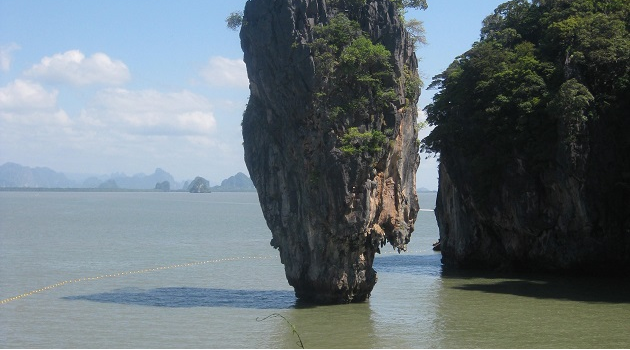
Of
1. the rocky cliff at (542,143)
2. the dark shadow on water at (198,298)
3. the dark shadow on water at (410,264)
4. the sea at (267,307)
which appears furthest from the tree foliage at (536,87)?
the dark shadow on water at (198,298)

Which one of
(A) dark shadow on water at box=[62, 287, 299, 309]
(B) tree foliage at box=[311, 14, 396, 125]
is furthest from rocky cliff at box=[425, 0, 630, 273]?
(A) dark shadow on water at box=[62, 287, 299, 309]

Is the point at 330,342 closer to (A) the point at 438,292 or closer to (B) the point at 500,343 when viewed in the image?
(B) the point at 500,343

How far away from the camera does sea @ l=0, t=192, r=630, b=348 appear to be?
22609mm

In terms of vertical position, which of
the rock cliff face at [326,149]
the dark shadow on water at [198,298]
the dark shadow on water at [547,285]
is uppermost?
the rock cliff face at [326,149]

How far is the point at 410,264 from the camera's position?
43.3 meters

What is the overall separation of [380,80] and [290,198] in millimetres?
5266

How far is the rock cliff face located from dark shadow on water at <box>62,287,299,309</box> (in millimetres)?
1503

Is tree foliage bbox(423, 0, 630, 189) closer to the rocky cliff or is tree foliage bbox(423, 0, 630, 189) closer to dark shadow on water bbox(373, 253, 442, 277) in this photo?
the rocky cliff

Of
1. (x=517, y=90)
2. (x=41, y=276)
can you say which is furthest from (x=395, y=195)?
(x=41, y=276)

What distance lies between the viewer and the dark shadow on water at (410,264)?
130 feet

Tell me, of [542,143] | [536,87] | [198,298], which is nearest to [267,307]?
[198,298]

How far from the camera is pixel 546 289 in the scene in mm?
32906

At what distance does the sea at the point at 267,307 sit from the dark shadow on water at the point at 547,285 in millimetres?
71

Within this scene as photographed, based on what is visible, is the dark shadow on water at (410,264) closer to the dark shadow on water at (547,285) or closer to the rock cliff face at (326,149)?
the dark shadow on water at (547,285)
